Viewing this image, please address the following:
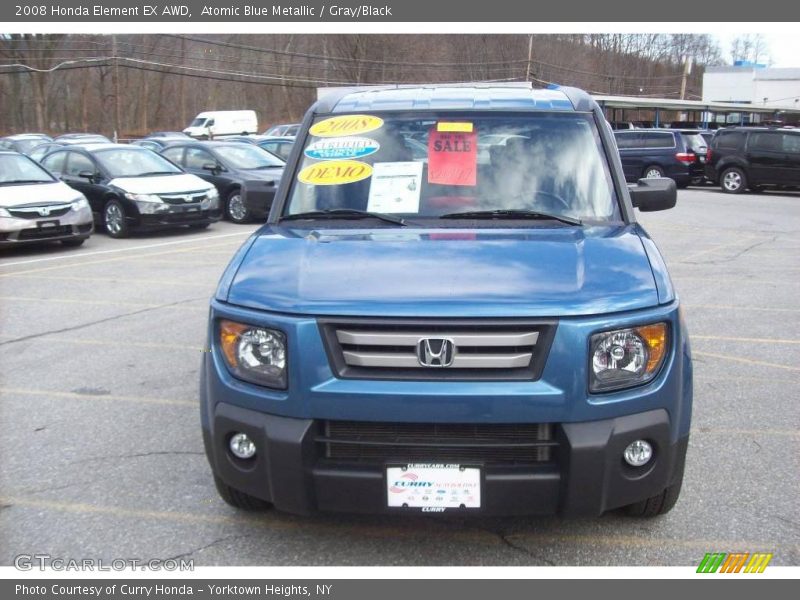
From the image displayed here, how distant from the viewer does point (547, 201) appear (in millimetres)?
3926

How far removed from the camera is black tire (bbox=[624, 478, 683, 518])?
3.42 metres

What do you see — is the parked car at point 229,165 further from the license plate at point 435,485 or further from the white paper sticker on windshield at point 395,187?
the license plate at point 435,485

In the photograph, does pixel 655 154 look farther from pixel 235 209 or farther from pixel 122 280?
pixel 122 280

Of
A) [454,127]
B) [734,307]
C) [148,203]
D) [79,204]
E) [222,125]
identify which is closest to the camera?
[454,127]

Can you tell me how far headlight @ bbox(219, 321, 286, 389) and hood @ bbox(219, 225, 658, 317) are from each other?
0.34ft

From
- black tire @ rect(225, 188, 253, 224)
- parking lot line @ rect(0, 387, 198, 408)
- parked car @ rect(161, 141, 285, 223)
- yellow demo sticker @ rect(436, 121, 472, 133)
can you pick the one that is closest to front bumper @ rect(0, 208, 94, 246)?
parked car @ rect(161, 141, 285, 223)

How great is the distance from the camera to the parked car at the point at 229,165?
52.8 ft

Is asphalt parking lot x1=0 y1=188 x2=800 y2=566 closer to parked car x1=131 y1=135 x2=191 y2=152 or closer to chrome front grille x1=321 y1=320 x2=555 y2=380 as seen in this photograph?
chrome front grille x1=321 y1=320 x2=555 y2=380

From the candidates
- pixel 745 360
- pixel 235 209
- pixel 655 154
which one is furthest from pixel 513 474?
pixel 655 154

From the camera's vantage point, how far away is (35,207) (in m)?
12.2

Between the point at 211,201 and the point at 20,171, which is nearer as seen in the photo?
the point at 20,171

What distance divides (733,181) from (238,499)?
22.2 meters

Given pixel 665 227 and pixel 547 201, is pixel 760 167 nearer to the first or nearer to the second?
pixel 665 227

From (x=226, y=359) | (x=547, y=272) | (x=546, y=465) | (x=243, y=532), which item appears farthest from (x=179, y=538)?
(x=547, y=272)
